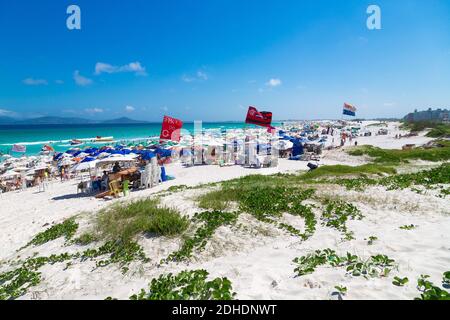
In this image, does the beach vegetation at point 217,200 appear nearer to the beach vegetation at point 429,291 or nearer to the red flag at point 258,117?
the beach vegetation at point 429,291

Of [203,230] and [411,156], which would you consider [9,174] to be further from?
[411,156]

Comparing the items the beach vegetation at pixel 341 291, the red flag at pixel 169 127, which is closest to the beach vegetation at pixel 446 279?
the beach vegetation at pixel 341 291

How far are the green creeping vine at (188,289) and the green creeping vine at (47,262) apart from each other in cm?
116

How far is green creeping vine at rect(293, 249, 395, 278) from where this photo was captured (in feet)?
11.6

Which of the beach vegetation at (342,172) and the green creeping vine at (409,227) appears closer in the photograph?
the green creeping vine at (409,227)

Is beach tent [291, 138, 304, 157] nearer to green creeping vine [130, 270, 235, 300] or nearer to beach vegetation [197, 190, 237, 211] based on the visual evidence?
beach vegetation [197, 190, 237, 211]

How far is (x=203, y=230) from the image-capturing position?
5.59m

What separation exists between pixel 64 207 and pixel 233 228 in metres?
9.23

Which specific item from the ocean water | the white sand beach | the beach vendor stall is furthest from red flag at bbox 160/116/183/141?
the ocean water

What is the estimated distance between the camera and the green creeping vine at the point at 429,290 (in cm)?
273

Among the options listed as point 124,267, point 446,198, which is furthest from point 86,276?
point 446,198

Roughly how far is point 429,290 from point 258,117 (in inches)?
544
